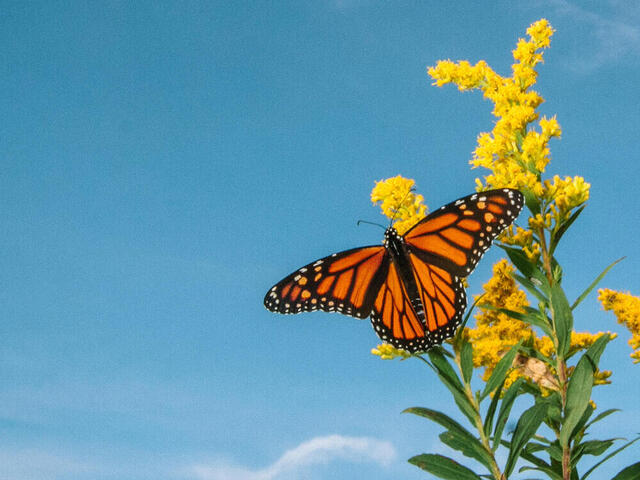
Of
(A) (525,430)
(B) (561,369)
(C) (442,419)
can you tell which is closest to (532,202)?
(B) (561,369)

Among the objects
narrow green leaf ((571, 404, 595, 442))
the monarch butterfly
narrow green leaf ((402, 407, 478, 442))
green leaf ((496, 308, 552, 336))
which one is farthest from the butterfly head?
narrow green leaf ((571, 404, 595, 442))

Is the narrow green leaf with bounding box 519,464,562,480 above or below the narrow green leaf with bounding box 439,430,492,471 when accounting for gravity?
below

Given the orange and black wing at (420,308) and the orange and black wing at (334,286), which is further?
the orange and black wing at (334,286)

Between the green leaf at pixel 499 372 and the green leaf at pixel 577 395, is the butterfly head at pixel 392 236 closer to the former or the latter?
the green leaf at pixel 499 372

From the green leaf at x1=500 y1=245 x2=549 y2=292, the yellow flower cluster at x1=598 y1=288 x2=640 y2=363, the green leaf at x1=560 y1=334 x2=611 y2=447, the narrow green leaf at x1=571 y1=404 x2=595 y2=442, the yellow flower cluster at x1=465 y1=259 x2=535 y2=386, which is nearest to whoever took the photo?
the green leaf at x1=560 y1=334 x2=611 y2=447

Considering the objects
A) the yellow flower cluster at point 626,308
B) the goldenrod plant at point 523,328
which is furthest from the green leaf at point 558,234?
the yellow flower cluster at point 626,308

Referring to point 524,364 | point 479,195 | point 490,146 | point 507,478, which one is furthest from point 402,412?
point 490,146

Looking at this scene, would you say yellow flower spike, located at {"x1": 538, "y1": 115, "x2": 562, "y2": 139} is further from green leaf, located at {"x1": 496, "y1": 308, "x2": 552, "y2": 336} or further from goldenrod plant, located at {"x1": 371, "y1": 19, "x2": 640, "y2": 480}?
green leaf, located at {"x1": 496, "y1": 308, "x2": 552, "y2": 336}
